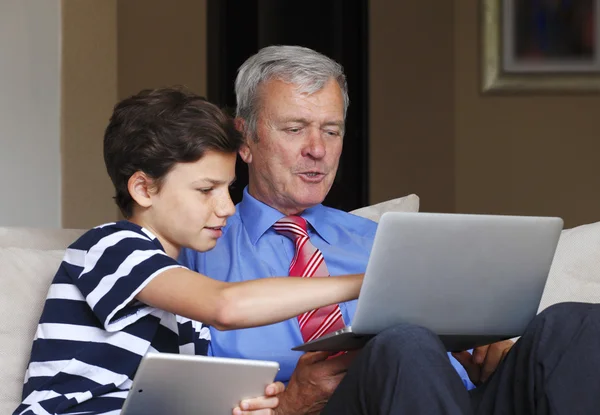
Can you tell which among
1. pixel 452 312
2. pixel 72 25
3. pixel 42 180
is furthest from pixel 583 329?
pixel 72 25

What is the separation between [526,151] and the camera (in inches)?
182

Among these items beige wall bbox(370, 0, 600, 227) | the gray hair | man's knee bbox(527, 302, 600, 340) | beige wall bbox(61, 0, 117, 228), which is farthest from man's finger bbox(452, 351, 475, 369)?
beige wall bbox(370, 0, 600, 227)

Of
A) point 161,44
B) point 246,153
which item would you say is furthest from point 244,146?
point 161,44

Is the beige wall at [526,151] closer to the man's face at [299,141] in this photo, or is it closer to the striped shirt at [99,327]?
→ the man's face at [299,141]

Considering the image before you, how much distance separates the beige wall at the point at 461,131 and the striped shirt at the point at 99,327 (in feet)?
10.5

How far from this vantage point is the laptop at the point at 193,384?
4.30ft

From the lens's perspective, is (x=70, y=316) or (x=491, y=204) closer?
(x=70, y=316)

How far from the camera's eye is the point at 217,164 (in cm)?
169

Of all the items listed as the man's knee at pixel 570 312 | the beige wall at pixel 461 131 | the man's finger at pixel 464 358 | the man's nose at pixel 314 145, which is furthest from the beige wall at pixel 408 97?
the man's knee at pixel 570 312

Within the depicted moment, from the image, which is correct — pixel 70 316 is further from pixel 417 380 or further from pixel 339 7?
pixel 339 7

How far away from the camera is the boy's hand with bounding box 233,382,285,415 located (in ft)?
4.83

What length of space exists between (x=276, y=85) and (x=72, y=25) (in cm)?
146

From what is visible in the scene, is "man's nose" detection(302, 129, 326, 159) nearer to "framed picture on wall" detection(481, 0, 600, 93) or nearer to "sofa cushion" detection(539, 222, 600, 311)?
"sofa cushion" detection(539, 222, 600, 311)

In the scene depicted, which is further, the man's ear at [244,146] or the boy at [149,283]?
the man's ear at [244,146]
